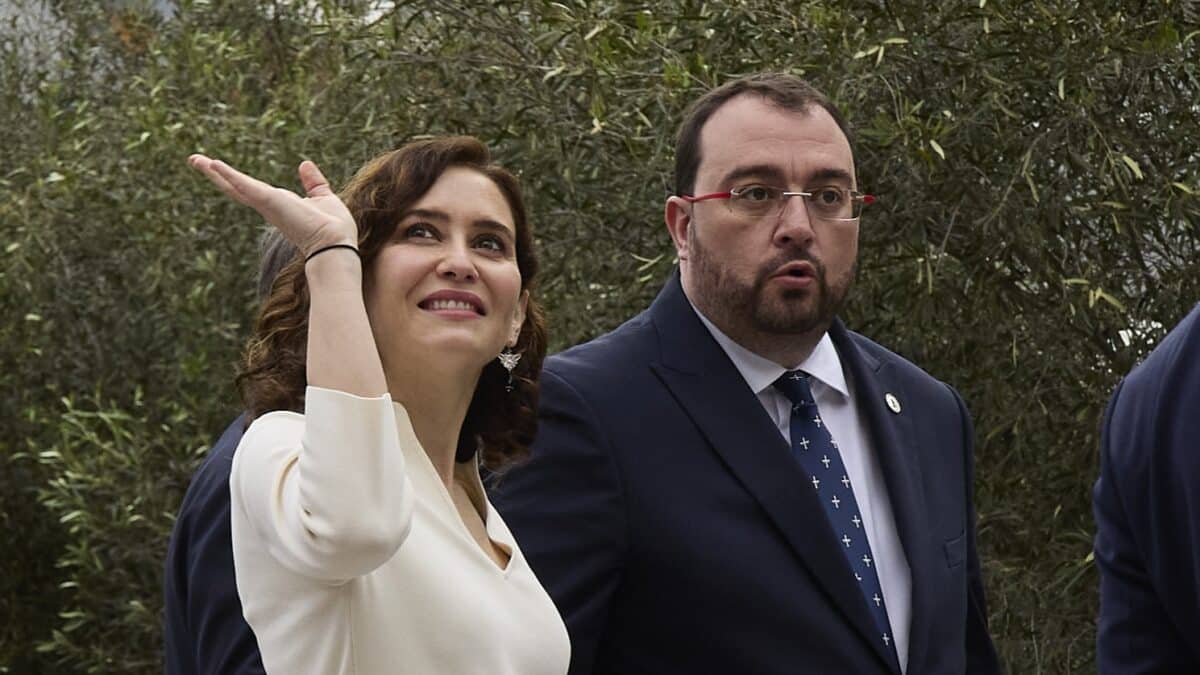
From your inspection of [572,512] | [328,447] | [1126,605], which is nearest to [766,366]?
[572,512]

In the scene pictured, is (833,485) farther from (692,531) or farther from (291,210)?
(291,210)

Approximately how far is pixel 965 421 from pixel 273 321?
1.73 metres

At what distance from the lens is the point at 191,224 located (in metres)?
9.07

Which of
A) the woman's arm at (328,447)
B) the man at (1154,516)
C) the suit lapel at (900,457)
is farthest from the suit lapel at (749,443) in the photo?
the woman's arm at (328,447)

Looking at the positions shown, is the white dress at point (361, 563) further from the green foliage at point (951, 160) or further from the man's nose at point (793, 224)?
the green foliage at point (951, 160)

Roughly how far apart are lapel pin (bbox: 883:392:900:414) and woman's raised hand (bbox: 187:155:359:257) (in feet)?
5.12

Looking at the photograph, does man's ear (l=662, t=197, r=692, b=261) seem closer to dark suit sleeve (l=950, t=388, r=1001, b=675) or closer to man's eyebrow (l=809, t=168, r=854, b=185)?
man's eyebrow (l=809, t=168, r=854, b=185)

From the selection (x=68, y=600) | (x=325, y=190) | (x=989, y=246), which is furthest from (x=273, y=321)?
(x=68, y=600)

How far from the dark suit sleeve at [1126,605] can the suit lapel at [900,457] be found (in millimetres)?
743

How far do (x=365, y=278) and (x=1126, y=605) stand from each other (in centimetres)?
111

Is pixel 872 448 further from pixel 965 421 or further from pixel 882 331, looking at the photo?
pixel 882 331

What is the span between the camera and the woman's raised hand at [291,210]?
96.7 inches

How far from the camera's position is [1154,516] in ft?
8.82

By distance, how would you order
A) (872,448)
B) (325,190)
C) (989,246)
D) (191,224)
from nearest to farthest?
(325,190)
(872,448)
(989,246)
(191,224)
